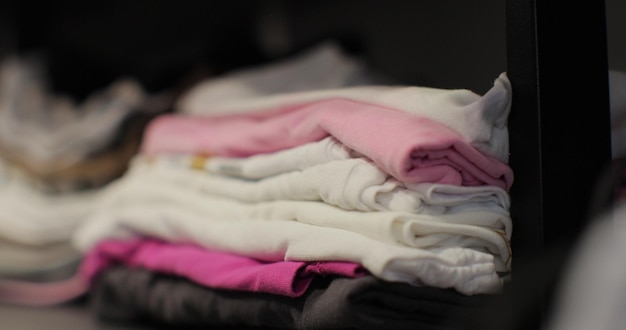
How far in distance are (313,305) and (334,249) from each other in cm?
4

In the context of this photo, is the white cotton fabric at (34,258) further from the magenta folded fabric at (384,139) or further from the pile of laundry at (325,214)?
the magenta folded fabric at (384,139)

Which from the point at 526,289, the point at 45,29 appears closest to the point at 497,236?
the point at 526,289

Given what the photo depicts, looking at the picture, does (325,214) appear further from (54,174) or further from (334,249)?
(54,174)

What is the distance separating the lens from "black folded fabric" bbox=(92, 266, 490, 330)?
21.8 inches

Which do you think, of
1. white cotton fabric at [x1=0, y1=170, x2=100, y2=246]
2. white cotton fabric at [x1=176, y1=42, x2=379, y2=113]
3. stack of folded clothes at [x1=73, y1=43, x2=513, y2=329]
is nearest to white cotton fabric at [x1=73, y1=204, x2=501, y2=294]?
stack of folded clothes at [x1=73, y1=43, x2=513, y2=329]

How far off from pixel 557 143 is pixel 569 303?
15 cm

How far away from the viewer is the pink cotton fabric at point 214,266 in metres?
0.61

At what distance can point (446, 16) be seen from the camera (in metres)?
0.69

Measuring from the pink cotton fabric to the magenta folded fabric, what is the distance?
0.08 m

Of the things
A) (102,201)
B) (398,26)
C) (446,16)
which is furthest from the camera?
(102,201)

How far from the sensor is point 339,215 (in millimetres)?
605

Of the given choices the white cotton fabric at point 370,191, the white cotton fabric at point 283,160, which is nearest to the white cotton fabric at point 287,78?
the white cotton fabric at point 283,160

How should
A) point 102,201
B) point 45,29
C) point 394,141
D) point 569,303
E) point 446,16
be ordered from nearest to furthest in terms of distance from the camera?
point 569,303
point 394,141
point 446,16
point 102,201
point 45,29

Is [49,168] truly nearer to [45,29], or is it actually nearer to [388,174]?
[45,29]
